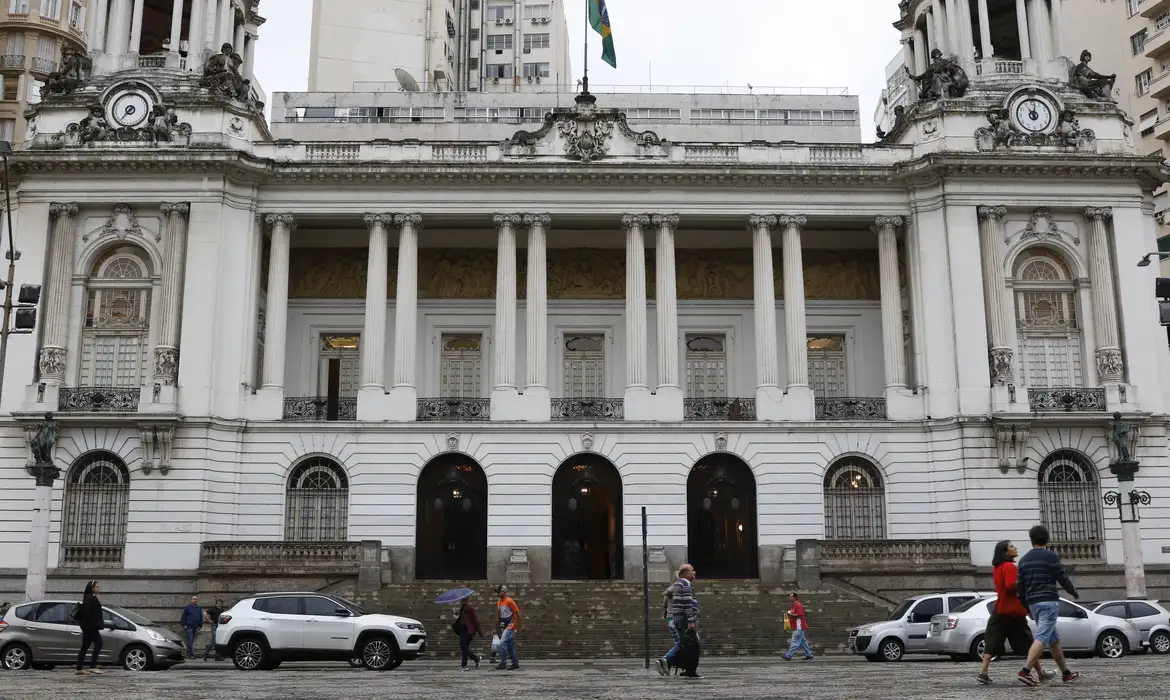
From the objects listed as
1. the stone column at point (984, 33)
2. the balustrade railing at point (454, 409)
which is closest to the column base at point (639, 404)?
the balustrade railing at point (454, 409)

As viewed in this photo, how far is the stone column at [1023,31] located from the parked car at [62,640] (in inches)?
1287

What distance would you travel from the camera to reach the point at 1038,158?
3809 cm

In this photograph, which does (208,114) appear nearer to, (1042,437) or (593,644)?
(593,644)

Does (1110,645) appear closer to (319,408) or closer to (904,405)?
(904,405)

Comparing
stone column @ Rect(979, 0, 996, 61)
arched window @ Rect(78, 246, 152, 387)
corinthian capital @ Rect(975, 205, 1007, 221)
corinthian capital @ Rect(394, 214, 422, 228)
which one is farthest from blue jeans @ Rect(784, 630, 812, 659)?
stone column @ Rect(979, 0, 996, 61)

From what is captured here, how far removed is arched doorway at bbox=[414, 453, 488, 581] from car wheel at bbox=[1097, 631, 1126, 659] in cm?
1827

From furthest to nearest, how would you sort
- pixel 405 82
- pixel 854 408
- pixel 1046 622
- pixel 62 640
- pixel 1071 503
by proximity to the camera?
pixel 405 82, pixel 854 408, pixel 1071 503, pixel 62 640, pixel 1046 622

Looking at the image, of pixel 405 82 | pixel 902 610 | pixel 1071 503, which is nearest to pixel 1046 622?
pixel 902 610

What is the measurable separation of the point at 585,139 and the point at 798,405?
35.1 ft

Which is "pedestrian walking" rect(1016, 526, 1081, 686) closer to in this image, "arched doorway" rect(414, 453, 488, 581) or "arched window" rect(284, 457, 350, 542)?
"arched doorway" rect(414, 453, 488, 581)

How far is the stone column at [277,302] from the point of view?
3769 cm

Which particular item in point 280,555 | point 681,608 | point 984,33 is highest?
point 984,33

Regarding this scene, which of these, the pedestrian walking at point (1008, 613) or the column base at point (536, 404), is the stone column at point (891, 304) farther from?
the pedestrian walking at point (1008, 613)

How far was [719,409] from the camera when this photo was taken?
3909 cm
